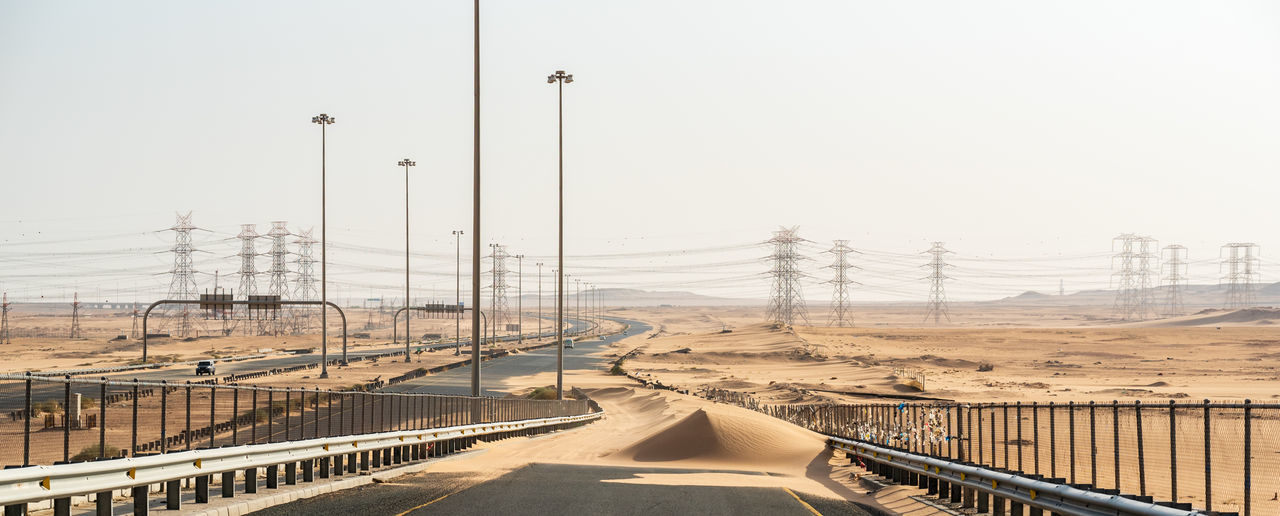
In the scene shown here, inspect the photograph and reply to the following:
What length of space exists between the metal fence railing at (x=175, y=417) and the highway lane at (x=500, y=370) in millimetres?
28589

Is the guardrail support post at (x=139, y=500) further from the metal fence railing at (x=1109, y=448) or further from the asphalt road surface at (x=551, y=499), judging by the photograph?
the metal fence railing at (x=1109, y=448)

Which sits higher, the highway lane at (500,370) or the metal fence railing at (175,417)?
the metal fence railing at (175,417)

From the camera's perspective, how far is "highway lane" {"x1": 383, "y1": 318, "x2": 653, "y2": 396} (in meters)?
73.6

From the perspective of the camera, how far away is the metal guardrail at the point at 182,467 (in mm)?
11969

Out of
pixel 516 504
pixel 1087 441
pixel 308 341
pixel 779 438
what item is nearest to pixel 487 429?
pixel 779 438

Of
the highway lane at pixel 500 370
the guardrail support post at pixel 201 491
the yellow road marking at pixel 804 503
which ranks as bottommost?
the highway lane at pixel 500 370

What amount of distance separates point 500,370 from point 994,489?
8659 centimetres

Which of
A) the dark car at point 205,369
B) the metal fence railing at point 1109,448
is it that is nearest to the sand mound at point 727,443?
the metal fence railing at point 1109,448

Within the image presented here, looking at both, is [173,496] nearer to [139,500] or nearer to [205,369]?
[139,500]

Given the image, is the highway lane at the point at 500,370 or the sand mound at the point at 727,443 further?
the highway lane at the point at 500,370

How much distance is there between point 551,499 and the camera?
59.5ft

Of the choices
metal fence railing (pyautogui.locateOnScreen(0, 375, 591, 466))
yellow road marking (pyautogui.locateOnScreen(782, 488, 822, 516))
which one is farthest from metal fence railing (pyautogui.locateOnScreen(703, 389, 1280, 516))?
metal fence railing (pyautogui.locateOnScreen(0, 375, 591, 466))

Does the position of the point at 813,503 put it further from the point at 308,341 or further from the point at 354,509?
the point at 308,341

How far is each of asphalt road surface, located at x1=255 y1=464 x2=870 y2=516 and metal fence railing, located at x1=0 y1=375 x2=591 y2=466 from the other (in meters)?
2.12
